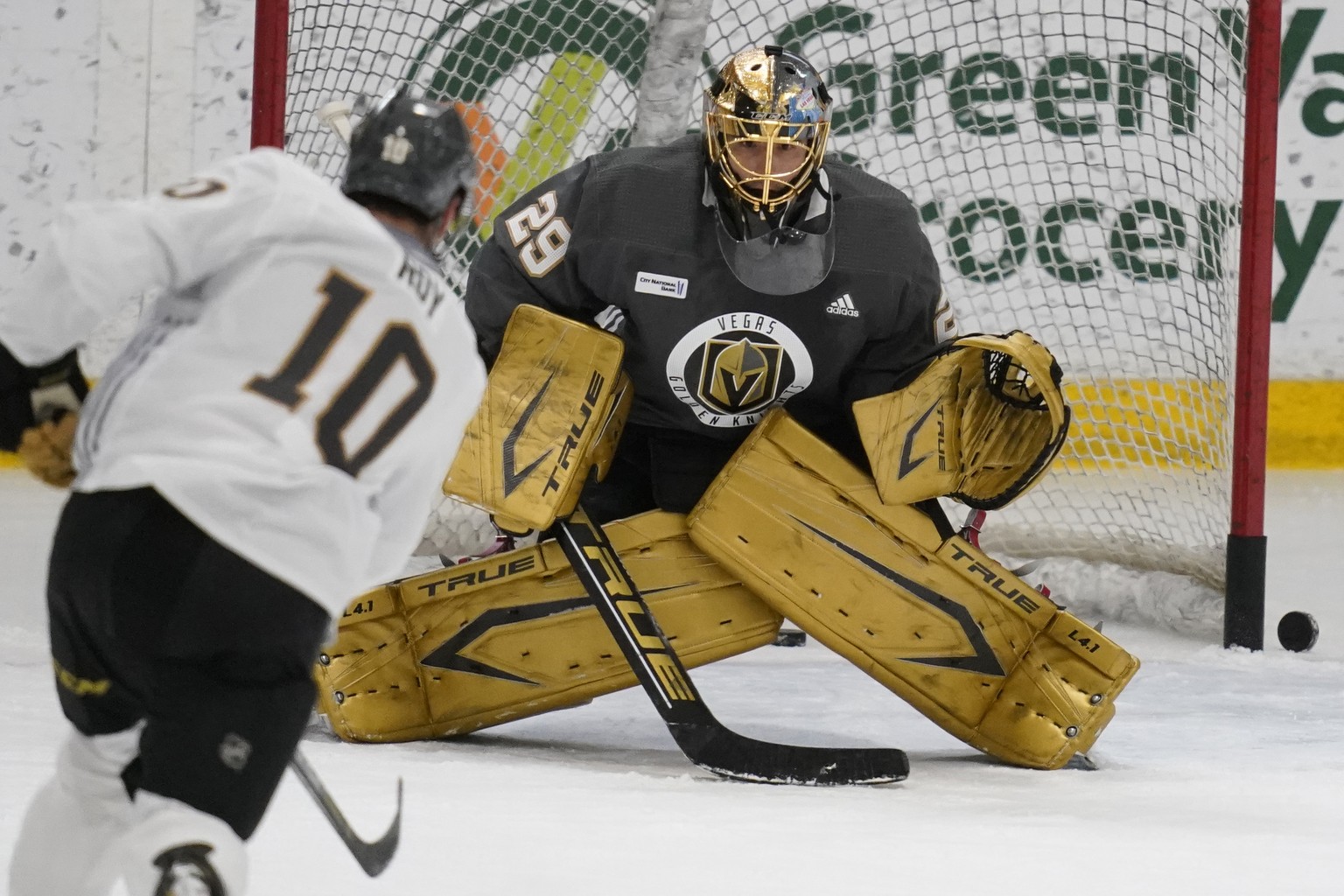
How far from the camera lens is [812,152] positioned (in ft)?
7.79

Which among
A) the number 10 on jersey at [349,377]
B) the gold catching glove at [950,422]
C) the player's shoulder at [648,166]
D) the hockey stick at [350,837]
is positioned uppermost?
the number 10 on jersey at [349,377]

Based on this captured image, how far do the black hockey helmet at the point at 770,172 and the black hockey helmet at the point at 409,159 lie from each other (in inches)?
37.7

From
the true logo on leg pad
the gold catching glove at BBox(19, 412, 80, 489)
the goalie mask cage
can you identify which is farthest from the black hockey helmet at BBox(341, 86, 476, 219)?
the goalie mask cage

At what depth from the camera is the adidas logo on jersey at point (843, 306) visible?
238 cm

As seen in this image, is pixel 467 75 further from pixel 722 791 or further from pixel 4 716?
pixel 722 791

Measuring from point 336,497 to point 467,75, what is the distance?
267 cm

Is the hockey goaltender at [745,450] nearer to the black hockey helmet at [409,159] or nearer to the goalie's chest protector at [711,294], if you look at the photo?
the goalie's chest protector at [711,294]

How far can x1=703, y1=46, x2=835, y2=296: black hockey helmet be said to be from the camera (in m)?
2.36

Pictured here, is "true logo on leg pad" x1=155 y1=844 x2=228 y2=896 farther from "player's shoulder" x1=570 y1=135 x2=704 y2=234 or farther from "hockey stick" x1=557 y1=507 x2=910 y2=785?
"player's shoulder" x1=570 y1=135 x2=704 y2=234

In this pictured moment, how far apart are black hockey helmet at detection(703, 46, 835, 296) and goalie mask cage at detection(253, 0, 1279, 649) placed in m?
1.07

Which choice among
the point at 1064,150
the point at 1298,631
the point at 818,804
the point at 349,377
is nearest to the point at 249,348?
the point at 349,377

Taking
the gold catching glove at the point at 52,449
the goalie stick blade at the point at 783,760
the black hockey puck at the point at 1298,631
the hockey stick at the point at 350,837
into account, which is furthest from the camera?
the black hockey puck at the point at 1298,631

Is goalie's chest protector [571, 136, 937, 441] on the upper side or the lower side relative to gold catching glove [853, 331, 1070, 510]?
upper

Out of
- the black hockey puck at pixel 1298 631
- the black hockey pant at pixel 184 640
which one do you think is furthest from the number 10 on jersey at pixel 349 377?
the black hockey puck at pixel 1298 631
